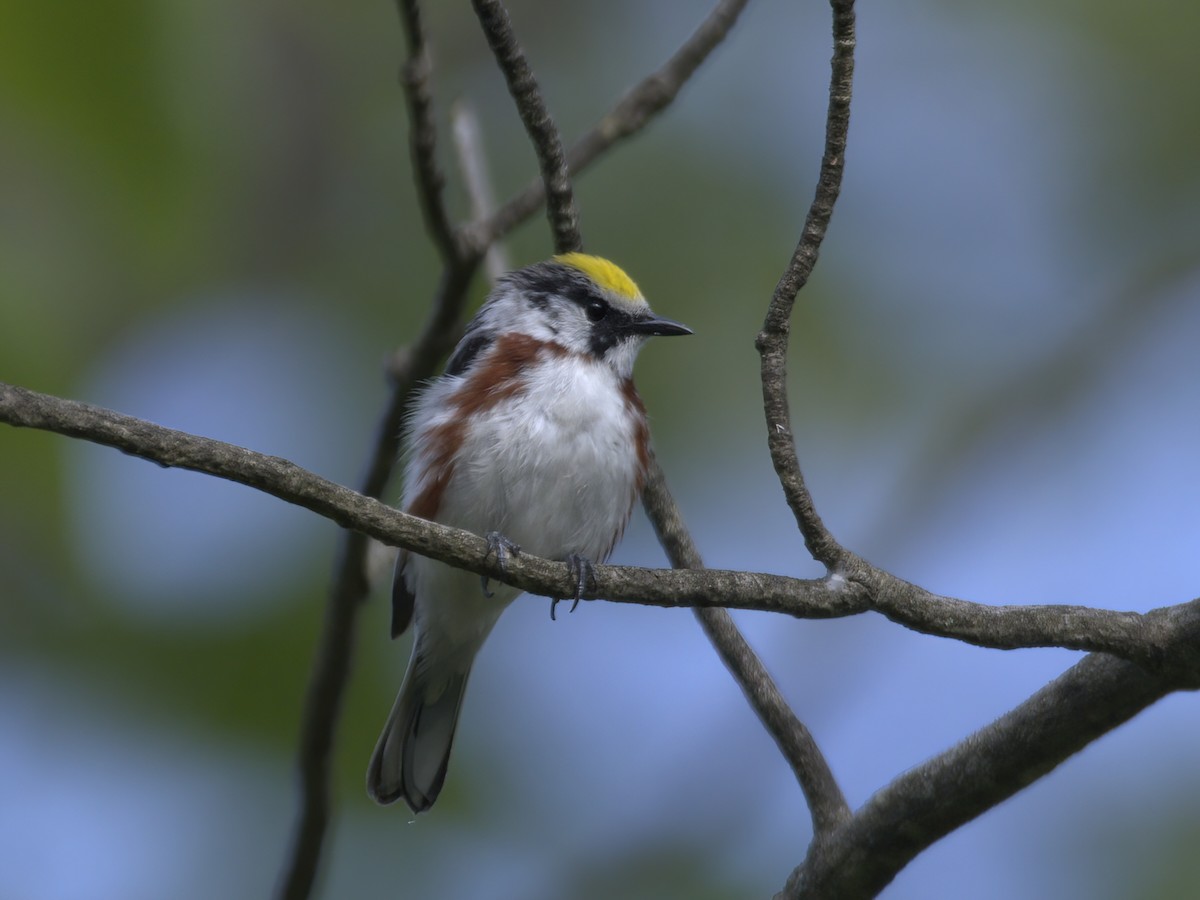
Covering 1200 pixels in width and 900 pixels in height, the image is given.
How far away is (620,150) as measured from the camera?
6742mm

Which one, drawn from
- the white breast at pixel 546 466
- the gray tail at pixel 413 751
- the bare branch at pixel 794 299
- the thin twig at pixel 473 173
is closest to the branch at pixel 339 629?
the white breast at pixel 546 466

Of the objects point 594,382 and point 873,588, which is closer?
point 873,588

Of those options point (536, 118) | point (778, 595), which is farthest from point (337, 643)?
point (778, 595)

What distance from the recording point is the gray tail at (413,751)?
492cm

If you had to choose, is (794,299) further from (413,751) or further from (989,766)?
(413,751)

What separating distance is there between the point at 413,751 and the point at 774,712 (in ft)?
6.21

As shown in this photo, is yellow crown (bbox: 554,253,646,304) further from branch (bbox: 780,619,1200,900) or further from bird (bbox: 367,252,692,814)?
branch (bbox: 780,619,1200,900)

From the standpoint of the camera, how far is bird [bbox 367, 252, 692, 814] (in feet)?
14.3

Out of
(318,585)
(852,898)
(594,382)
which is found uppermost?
(594,382)

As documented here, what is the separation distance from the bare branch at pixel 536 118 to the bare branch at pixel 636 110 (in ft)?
1.64

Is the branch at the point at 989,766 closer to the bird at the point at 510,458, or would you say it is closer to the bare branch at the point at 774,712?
the bare branch at the point at 774,712

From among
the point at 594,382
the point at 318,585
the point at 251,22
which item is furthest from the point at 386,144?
the point at 594,382

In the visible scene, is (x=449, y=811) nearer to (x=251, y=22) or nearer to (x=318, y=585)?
(x=318, y=585)

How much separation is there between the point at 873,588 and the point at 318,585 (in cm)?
320
